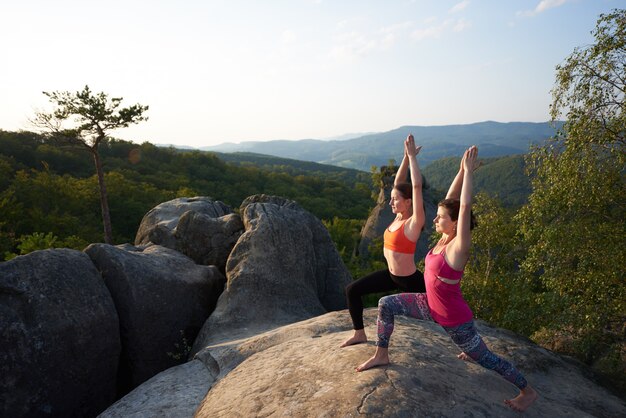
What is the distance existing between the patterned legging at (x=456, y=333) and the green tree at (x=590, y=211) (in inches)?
336

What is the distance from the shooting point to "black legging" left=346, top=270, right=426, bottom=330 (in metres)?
6.50

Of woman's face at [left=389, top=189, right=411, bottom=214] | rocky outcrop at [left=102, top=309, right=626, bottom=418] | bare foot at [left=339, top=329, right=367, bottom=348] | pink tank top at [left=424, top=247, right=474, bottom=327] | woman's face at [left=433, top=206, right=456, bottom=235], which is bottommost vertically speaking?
rocky outcrop at [left=102, top=309, right=626, bottom=418]

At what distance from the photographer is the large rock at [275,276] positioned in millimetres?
12414

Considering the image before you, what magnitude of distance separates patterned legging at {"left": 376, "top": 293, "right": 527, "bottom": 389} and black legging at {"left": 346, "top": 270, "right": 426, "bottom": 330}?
0.43 metres

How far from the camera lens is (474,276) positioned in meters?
21.1

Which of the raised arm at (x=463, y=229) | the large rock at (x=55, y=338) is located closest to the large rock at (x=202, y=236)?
the large rock at (x=55, y=338)

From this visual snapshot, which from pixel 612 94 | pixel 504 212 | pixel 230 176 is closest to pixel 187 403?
pixel 612 94

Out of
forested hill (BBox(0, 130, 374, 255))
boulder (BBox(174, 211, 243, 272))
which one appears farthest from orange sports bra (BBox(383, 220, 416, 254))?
forested hill (BBox(0, 130, 374, 255))

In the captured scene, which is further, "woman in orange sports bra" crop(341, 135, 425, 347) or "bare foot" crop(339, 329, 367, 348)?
"bare foot" crop(339, 329, 367, 348)

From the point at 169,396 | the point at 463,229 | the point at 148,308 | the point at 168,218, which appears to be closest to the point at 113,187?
the point at 168,218

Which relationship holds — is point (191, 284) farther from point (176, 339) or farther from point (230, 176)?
point (230, 176)

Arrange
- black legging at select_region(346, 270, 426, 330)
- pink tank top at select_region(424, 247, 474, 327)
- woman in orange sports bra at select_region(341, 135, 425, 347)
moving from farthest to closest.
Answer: black legging at select_region(346, 270, 426, 330) < woman in orange sports bra at select_region(341, 135, 425, 347) < pink tank top at select_region(424, 247, 474, 327)

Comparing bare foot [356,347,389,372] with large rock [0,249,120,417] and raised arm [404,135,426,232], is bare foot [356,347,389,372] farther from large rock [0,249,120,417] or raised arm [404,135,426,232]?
large rock [0,249,120,417]

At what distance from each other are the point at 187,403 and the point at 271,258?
652 centimetres
